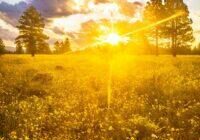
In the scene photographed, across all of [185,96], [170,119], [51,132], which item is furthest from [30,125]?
[185,96]

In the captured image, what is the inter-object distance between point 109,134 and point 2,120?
304cm

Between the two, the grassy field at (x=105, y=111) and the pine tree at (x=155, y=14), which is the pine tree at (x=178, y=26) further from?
the grassy field at (x=105, y=111)

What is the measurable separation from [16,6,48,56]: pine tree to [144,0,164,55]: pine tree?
1648cm

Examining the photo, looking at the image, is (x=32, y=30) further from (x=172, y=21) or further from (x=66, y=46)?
(x=66, y=46)

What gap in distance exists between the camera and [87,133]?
940cm

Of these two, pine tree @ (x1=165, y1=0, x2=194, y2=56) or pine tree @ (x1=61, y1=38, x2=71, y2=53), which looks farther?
pine tree @ (x1=61, y1=38, x2=71, y2=53)

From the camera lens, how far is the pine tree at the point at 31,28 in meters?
56.5

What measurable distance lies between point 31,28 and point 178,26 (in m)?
21.7

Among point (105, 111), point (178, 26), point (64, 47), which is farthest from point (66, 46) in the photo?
point (105, 111)

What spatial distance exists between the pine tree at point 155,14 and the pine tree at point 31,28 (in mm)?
16485

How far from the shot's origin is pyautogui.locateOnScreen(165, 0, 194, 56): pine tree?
45.1 meters

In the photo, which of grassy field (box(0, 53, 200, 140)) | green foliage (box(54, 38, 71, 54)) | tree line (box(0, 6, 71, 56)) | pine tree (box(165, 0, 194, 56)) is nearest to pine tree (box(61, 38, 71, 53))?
green foliage (box(54, 38, 71, 54))

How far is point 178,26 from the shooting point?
46312 mm

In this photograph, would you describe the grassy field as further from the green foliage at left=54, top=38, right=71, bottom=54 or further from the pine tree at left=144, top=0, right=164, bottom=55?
the green foliage at left=54, top=38, right=71, bottom=54
